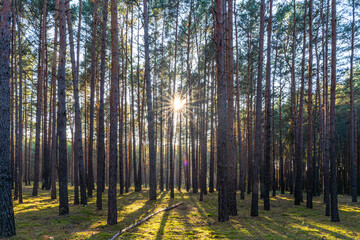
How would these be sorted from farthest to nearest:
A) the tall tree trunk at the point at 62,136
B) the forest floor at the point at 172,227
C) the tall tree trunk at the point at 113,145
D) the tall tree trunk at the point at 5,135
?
the tall tree trunk at the point at 62,136 < the tall tree trunk at the point at 113,145 < the forest floor at the point at 172,227 < the tall tree trunk at the point at 5,135

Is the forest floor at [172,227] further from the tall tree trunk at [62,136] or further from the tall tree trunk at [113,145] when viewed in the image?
the tall tree trunk at [62,136]

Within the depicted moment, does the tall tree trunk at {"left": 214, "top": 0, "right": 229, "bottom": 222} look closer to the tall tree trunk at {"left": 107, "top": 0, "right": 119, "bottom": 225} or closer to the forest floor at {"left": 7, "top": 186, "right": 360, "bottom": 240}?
the forest floor at {"left": 7, "top": 186, "right": 360, "bottom": 240}

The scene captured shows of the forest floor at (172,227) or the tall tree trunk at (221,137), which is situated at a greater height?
the tall tree trunk at (221,137)

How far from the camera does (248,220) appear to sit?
30.6ft

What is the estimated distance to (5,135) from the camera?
6.04 meters

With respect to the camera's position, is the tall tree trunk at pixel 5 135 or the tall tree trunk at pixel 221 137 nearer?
the tall tree trunk at pixel 5 135

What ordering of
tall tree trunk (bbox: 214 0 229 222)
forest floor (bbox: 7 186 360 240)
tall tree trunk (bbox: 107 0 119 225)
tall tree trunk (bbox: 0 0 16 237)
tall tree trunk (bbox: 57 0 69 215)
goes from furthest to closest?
tall tree trunk (bbox: 57 0 69 215)
tall tree trunk (bbox: 214 0 229 222)
tall tree trunk (bbox: 107 0 119 225)
forest floor (bbox: 7 186 360 240)
tall tree trunk (bbox: 0 0 16 237)

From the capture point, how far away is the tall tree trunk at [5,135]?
586 cm

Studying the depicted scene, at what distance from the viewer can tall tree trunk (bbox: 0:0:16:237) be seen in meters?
5.86

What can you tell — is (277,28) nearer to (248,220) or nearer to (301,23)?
(301,23)

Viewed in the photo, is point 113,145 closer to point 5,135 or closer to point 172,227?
point 5,135

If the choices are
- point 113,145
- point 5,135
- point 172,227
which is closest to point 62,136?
point 113,145

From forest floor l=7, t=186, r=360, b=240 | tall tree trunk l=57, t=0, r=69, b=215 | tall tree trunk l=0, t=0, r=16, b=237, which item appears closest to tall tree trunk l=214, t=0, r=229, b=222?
forest floor l=7, t=186, r=360, b=240

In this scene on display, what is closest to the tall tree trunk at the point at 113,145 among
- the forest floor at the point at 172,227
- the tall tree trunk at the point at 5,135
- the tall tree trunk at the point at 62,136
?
the forest floor at the point at 172,227
